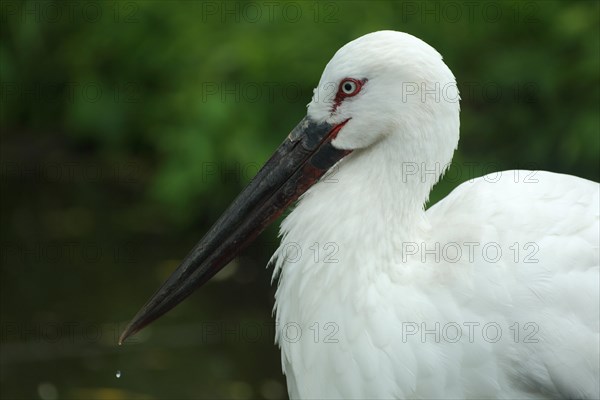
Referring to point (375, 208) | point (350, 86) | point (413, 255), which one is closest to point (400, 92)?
point (350, 86)

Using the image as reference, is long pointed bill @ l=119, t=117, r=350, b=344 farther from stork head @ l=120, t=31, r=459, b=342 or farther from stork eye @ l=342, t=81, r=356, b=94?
stork eye @ l=342, t=81, r=356, b=94

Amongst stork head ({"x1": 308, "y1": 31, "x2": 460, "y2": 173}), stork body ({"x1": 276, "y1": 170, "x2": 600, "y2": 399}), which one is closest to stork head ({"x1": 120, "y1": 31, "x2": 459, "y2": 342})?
stork head ({"x1": 308, "y1": 31, "x2": 460, "y2": 173})

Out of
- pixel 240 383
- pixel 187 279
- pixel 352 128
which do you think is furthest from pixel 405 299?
pixel 240 383

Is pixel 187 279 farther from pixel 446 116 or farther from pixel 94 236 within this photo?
pixel 94 236

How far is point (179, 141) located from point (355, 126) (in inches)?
124

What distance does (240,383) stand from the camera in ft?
18.7

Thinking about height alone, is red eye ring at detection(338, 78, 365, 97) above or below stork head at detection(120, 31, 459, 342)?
above

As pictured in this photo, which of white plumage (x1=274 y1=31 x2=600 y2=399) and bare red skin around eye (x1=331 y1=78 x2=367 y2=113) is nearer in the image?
white plumage (x1=274 y1=31 x2=600 y2=399)

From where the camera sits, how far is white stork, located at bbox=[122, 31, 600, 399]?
336 cm

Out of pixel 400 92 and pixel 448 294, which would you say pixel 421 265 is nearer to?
pixel 448 294

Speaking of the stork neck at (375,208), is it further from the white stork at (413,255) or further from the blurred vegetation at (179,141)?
the blurred vegetation at (179,141)

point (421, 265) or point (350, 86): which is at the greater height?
point (350, 86)

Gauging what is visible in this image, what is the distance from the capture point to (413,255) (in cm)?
353

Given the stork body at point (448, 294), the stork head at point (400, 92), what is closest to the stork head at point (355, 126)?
the stork head at point (400, 92)
